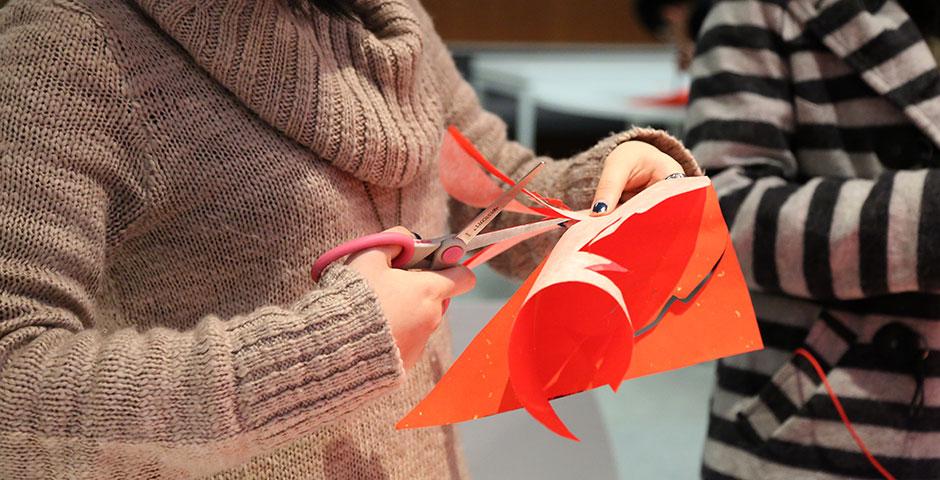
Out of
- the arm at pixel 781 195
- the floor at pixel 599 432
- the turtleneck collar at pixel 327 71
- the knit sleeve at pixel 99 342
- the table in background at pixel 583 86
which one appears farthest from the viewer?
the table in background at pixel 583 86

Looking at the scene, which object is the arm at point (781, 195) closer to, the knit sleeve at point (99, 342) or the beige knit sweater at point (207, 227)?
the beige knit sweater at point (207, 227)

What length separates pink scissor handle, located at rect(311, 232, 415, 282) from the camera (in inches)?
24.0

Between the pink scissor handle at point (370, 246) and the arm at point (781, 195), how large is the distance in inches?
19.5

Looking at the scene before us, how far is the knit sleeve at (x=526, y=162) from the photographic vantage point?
79 centimetres

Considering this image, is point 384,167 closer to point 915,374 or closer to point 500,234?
point 500,234

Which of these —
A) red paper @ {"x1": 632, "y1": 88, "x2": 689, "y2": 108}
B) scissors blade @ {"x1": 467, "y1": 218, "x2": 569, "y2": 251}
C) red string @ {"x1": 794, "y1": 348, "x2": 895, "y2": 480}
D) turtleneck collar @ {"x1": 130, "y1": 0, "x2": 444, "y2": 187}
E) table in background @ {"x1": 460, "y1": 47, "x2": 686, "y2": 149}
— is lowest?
table in background @ {"x1": 460, "y1": 47, "x2": 686, "y2": 149}

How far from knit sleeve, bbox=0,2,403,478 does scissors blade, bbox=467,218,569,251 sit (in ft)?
0.37

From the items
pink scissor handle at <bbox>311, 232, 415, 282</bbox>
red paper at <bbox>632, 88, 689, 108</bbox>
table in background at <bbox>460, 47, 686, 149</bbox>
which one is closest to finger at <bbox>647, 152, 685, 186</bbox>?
pink scissor handle at <bbox>311, 232, 415, 282</bbox>

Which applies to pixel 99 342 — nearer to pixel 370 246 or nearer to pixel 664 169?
pixel 370 246

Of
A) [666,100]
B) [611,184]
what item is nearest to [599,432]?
[611,184]

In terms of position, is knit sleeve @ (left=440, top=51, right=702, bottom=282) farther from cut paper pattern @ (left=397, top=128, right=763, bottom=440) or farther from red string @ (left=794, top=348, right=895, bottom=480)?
red string @ (left=794, top=348, right=895, bottom=480)

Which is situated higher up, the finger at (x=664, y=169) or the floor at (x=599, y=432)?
the finger at (x=664, y=169)

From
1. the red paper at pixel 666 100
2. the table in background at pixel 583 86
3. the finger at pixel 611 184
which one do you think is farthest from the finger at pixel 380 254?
the red paper at pixel 666 100

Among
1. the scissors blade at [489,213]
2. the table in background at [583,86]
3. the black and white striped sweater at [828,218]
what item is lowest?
the table in background at [583,86]
